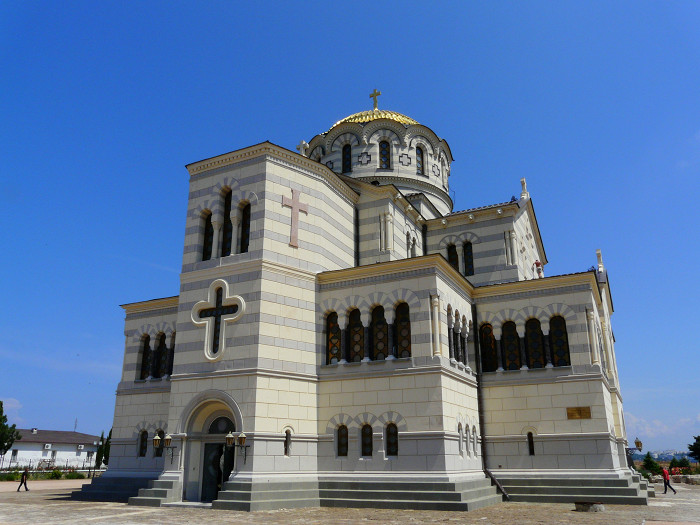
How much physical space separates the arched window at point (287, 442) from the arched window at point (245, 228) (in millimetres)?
7002

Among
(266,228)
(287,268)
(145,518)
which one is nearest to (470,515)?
(145,518)

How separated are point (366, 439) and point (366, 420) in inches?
28.2

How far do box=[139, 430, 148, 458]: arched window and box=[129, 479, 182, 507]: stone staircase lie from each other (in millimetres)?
4725

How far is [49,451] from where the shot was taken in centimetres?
7562

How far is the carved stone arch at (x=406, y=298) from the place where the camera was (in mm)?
21031

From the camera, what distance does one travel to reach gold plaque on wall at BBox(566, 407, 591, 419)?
21.7m

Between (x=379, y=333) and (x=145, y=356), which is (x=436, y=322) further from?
(x=145, y=356)

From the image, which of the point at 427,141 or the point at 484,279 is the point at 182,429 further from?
the point at 427,141

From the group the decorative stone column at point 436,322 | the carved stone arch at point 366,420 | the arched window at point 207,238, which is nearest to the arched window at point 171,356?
the arched window at point 207,238

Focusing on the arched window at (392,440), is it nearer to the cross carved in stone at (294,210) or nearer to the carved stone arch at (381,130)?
the cross carved in stone at (294,210)

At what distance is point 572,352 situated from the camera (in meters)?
22.6

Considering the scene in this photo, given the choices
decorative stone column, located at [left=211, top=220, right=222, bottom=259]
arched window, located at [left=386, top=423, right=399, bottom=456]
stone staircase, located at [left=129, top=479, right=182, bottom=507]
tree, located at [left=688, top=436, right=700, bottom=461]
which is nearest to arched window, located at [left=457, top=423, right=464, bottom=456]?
arched window, located at [left=386, top=423, right=399, bottom=456]

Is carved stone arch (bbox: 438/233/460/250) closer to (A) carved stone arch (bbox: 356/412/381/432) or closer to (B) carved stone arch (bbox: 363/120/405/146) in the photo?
(B) carved stone arch (bbox: 363/120/405/146)

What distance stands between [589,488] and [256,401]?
489 inches
